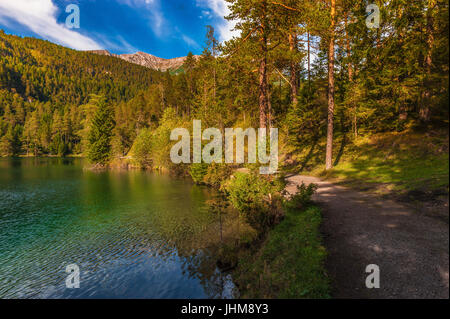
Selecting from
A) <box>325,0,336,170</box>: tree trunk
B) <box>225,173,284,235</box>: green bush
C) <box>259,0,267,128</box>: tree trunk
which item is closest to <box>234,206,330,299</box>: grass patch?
<box>225,173,284,235</box>: green bush

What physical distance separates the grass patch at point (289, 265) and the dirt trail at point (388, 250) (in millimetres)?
458

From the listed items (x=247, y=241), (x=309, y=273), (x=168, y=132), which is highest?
(x=168, y=132)

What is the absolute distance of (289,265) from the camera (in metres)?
6.92

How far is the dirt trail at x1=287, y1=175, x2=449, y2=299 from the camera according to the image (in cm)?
535

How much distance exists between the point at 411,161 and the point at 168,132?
36.2 m

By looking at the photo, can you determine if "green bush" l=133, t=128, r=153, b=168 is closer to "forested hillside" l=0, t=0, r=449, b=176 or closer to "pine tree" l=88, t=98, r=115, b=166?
"pine tree" l=88, t=98, r=115, b=166

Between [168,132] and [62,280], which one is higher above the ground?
[168,132]

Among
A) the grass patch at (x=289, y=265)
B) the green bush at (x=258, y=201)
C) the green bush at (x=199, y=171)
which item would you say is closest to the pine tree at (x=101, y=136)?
the green bush at (x=199, y=171)

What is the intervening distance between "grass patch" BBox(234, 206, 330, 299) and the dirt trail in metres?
0.46

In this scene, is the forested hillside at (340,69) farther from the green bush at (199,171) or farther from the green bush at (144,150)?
the green bush at (144,150)

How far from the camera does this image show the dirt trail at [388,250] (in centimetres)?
535
